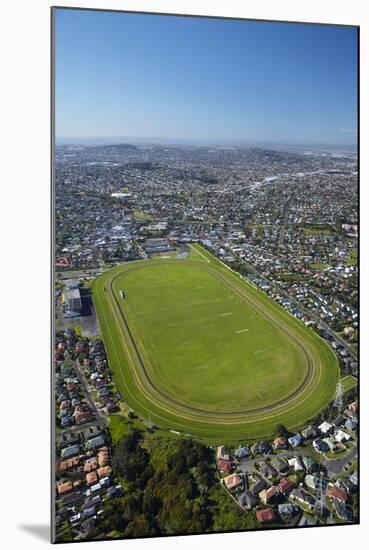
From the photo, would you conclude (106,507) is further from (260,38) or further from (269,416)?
(260,38)

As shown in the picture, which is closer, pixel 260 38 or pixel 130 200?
pixel 260 38

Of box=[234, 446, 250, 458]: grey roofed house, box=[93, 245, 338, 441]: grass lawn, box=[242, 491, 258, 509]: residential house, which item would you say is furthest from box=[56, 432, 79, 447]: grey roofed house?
box=[242, 491, 258, 509]: residential house

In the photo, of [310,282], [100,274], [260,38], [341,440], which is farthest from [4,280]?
[310,282]

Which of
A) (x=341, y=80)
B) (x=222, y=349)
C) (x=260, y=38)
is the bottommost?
(x=222, y=349)

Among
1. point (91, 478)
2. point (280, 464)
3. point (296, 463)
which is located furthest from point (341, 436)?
point (91, 478)

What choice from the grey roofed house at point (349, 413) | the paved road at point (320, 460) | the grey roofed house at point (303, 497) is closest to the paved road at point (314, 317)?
the grey roofed house at point (349, 413)

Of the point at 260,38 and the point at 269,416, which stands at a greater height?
the point at 260,38

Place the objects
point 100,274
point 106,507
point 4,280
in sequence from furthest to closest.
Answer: point 100,274 < point 106,507 < point 4,280

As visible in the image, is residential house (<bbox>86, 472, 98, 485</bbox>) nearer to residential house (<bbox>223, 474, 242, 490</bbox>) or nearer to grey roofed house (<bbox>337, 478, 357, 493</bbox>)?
residential house (<bbox>223, 474, 242, 490</bbox>)
